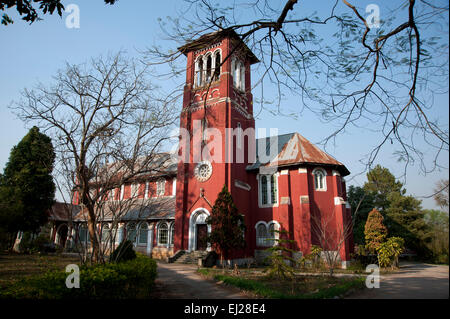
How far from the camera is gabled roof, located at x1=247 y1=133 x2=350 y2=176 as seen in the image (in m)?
20.7

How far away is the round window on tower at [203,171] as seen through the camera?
68.2ft

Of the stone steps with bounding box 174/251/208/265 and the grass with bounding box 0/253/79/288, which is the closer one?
the grass with bounding box 0/253/79/288

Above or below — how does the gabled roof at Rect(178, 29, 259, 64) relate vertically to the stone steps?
above

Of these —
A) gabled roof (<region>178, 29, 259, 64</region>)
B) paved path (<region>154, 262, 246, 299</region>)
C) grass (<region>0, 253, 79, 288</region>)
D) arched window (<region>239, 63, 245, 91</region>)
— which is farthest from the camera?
arched window (<region>239, 63, 245, 91</region>)

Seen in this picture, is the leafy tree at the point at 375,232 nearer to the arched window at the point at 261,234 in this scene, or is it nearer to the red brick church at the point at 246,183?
the red brick church at the point at 246,183

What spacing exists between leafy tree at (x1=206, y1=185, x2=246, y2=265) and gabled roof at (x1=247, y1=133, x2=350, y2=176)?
516 cm

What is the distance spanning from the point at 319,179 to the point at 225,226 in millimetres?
8572

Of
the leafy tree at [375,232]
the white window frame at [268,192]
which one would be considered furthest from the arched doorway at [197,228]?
the leafy tree at [375,232]

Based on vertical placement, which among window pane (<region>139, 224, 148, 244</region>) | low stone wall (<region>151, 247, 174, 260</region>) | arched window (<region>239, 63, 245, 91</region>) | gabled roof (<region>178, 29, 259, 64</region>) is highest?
arched window (<region>239, 63, 245, 91</region>)

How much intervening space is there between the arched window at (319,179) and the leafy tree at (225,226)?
22.4 feet

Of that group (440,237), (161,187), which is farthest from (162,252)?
(440,237)

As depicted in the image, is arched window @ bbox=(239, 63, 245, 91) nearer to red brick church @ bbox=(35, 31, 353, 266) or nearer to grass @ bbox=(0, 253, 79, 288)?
red brick church @ bbox=(35, 31, 353, 266)

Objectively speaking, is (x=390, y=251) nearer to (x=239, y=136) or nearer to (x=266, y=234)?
(x=266, y=234)

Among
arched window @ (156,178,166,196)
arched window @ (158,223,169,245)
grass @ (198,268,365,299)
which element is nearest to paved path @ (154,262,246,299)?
grass @ (198,268,365,299)
